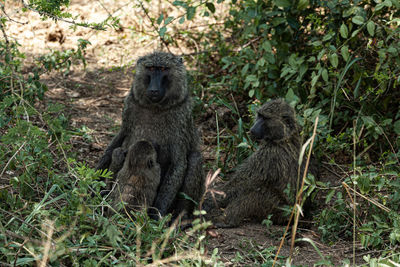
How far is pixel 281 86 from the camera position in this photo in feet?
20.2

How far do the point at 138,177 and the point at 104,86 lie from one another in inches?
136

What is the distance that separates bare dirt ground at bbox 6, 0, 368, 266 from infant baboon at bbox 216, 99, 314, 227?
6.8 inches

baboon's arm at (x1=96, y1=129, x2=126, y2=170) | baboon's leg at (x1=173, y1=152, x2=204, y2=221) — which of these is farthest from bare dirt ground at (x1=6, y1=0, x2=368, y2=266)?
baboon's arm at (x1=96, y1=129, x2=126, y2=170)

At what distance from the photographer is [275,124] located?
4.84 m

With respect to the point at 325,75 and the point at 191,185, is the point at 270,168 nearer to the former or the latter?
the point at 191,185

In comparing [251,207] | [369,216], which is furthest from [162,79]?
[369,216]

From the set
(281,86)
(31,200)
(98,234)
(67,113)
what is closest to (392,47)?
(281,86)

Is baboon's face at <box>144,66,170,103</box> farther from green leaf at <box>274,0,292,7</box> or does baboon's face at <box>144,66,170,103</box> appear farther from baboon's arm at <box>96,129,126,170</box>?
green leaf at <box>274,0,292,7</box>

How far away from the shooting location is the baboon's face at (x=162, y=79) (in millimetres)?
4730

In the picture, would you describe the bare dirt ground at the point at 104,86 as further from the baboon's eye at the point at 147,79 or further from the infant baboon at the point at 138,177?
the baboon's eye at the point at 147,79

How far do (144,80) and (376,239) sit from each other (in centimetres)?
244

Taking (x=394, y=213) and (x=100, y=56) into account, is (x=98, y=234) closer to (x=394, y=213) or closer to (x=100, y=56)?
(x=394, y=213)

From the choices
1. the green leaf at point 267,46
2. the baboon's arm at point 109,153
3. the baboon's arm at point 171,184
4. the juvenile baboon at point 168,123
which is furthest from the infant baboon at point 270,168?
the baboon's arm at point 109,153

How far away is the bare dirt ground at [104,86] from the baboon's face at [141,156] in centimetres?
84
